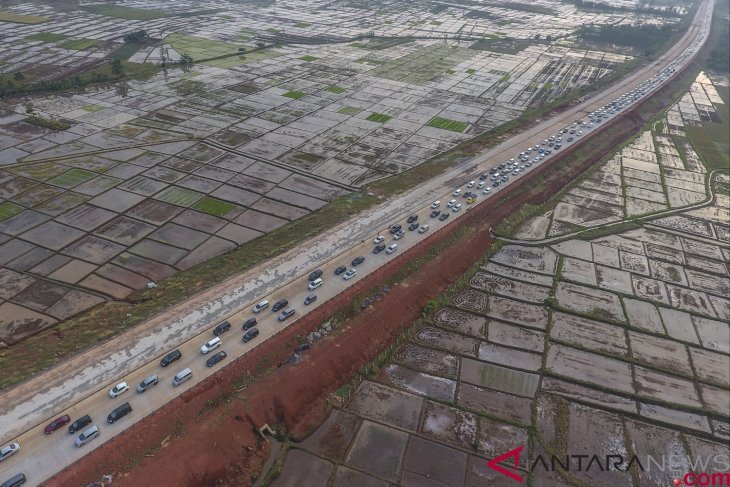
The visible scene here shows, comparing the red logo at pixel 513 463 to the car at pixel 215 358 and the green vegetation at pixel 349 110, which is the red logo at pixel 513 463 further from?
the green vegetation at pixel 349 110

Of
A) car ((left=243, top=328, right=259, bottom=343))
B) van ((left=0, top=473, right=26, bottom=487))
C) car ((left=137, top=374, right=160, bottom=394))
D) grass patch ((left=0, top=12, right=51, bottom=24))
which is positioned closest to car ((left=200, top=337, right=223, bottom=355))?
car ((left=243, top=328, right=259, bottom=343))

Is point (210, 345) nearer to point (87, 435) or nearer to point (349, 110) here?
point (87, 435)

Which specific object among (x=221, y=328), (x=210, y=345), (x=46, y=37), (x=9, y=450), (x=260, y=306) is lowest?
(x=9, y=450)

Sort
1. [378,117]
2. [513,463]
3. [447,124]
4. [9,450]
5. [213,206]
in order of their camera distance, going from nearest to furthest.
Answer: [9,450]
[513,463]
[213,206]
[447,124]
[378,117]

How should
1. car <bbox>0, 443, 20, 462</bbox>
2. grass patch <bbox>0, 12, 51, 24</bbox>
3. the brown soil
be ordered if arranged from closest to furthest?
car <bbox>0, 443, 20, 462</bbox>, the brown soil, grass patch <bbox>0, 12, 51, 24</bbox>

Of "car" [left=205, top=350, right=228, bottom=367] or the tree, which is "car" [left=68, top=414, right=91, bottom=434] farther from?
the tree

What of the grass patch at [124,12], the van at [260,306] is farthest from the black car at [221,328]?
the grass patch at [124,12]

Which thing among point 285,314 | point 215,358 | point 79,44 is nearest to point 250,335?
point 215,358
